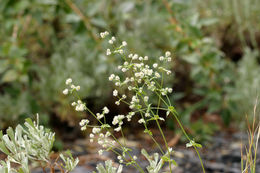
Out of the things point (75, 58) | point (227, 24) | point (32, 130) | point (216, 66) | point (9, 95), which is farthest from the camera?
point (227, 24)

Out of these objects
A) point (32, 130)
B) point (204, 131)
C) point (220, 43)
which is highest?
point (32, 130)

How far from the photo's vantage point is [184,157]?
1.77 m

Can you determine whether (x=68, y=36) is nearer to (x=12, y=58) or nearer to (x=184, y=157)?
(x=12, y=58)

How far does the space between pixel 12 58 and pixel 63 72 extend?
364 mm

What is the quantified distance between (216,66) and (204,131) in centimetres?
41

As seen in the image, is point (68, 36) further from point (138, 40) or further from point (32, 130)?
point (32, 130)

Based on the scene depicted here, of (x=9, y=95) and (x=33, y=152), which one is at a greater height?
(x=33, y=152)

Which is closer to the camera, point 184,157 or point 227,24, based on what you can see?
point 184,157

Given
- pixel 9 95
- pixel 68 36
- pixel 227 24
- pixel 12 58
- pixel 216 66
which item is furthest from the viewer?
pixel 227 24

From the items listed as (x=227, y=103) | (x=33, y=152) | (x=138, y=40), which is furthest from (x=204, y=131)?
(x=33, y=152)

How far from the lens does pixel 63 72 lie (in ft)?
6.77

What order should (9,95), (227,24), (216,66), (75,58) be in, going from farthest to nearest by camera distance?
(227,24)
(75,58)
(9,95)
(216,66)

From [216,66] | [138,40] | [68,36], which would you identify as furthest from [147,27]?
[216,66]

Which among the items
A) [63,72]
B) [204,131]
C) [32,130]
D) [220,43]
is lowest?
[204,131]
